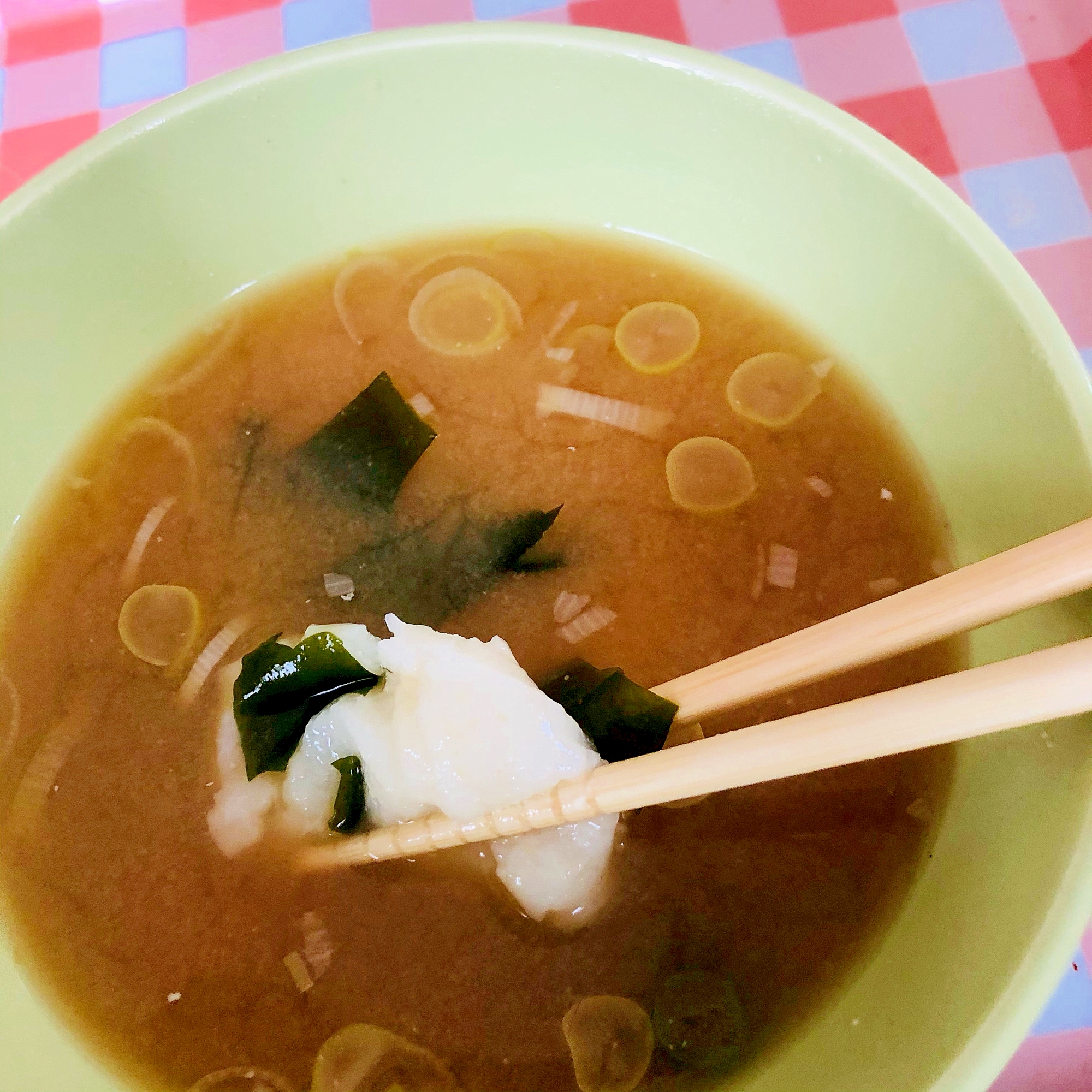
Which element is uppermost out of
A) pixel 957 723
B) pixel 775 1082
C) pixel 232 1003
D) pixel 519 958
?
pixel 957 723

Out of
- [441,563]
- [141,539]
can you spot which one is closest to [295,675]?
[441,563]

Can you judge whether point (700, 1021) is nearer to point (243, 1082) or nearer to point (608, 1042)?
point (608, 1042)

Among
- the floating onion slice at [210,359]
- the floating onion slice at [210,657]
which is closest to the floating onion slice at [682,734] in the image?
the floating onion slice at [210,657]

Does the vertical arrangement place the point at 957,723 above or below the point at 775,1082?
above

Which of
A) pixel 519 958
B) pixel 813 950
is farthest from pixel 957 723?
pixel 519 958

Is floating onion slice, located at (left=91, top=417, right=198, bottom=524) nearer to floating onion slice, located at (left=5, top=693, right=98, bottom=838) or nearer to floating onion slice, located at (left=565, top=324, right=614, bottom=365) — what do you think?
floating onion slice, located at (left=5, top=693, right=98, bottom=838)

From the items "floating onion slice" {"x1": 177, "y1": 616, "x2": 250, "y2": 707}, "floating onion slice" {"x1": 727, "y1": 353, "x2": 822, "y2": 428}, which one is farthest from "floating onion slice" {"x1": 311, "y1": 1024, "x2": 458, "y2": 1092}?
"floating onion slice" {"x1": 727, "y1": 353, "x2": 822, "y2": 428}

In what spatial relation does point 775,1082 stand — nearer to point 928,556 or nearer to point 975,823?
point 975,823

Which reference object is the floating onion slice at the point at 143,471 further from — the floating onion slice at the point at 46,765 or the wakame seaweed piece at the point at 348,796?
the wakame seaweed piece at the point at 348,796
